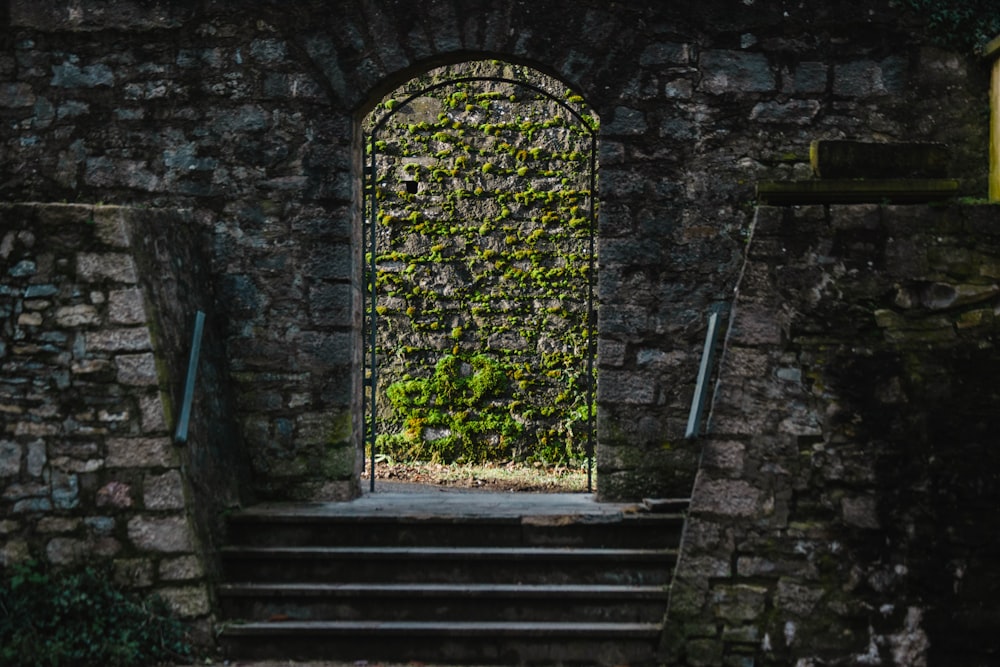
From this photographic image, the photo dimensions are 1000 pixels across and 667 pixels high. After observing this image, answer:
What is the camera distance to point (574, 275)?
31.3 ft

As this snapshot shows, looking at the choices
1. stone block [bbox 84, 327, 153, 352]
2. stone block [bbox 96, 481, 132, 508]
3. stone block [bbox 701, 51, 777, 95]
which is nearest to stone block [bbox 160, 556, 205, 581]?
stone block [bbox 96, 481, 132, 508]

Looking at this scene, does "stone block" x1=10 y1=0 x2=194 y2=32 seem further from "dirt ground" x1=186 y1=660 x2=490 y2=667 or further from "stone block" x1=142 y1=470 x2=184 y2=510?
"dirt ground" x1=186 y1=660 x2=490 y2=667

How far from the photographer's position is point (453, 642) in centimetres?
509

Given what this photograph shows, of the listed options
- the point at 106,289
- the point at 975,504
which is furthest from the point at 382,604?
the point at 975,504

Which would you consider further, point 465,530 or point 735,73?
point 735,73

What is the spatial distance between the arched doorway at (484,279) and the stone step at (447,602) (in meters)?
4.18

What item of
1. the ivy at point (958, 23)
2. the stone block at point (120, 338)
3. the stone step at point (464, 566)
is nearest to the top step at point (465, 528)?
the stone step at point (464, 566)

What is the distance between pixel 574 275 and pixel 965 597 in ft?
17.5

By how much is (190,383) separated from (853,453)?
310 cm

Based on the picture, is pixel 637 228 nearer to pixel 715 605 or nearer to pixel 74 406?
pixel 715 605

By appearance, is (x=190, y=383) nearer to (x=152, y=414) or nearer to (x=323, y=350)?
(x=152, y=414)

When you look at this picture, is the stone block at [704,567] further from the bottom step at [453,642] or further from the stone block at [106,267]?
the stone block at [106,267]

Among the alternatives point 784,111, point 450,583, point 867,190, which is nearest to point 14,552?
point 450,583

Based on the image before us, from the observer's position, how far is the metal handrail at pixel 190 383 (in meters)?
5.17
